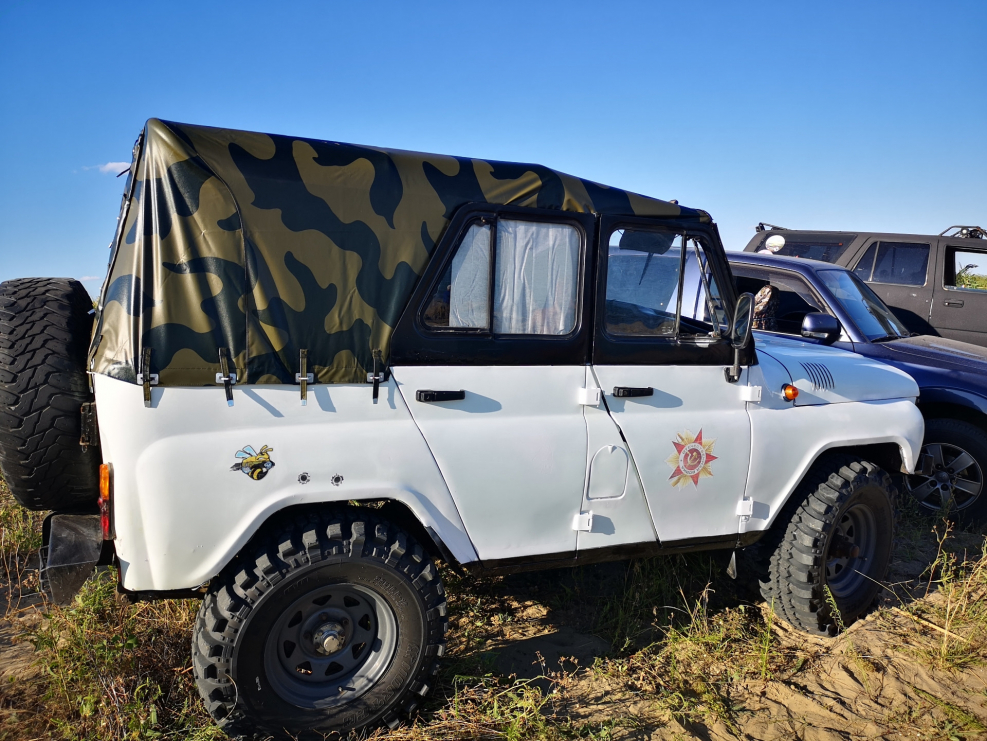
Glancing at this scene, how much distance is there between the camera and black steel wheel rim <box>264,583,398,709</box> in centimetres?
260

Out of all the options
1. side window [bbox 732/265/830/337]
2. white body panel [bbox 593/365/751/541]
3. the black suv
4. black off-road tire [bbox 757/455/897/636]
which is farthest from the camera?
the black suv

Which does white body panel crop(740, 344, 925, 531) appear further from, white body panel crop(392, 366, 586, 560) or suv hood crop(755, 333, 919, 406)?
white body panel crop(392, 366, 586, 560)

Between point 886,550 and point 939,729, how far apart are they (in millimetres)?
1090

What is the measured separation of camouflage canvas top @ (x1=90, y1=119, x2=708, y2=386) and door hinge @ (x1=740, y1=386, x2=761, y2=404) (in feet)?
4.95

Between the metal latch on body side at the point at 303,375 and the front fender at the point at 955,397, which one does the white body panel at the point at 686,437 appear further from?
the front fender at the point at 955,397

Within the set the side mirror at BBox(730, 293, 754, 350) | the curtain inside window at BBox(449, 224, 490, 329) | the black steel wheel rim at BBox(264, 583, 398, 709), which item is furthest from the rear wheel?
the black steel wheel rim at BBox(264, 583, 398, 709)

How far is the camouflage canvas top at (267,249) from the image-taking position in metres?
2.33

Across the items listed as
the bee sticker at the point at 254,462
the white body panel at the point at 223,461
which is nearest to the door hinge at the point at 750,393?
the white body panel at the point at 223,461

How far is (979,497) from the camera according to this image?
5195 millimetres

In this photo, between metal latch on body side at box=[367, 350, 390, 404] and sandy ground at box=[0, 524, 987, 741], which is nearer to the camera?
metal latch on body side at box=[367, 350, 390, 404]

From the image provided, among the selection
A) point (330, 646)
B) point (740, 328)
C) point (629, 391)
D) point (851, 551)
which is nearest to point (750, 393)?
point (740, 328)

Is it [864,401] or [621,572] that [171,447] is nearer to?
[621,572]

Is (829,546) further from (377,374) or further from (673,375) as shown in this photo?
(377,374)

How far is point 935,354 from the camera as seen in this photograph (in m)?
5.38
